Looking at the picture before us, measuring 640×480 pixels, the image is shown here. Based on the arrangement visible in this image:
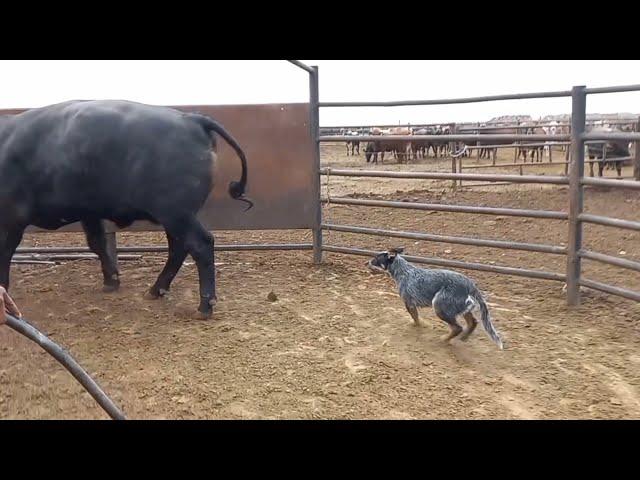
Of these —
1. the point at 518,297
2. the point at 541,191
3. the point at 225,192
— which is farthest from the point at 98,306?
the point at 541,191

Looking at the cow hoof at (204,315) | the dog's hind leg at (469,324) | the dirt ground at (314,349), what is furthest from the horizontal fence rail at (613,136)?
the cow hoof at (204,315)

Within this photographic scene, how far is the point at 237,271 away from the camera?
224 inches

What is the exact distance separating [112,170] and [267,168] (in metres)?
1.72

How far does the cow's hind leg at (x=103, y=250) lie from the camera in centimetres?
508

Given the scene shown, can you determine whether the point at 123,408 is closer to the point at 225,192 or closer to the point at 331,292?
the point at 331,292

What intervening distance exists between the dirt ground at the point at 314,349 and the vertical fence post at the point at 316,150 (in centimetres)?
20

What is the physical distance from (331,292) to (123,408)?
228 centimetres

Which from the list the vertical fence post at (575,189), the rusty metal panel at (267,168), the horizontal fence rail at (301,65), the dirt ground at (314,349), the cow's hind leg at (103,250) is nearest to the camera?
the dirt ground at (314,349)

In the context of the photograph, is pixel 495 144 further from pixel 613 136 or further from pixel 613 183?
pixel 613 183

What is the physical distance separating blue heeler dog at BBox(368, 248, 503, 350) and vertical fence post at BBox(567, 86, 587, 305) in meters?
1.07

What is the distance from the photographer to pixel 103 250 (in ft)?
16.8

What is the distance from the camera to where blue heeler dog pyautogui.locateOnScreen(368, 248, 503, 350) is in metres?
3.56

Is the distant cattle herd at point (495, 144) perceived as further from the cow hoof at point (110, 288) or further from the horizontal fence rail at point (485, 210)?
the cow hoof at point (110, 288)

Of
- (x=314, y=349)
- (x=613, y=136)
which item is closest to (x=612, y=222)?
(x=613, y=136)
